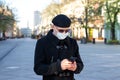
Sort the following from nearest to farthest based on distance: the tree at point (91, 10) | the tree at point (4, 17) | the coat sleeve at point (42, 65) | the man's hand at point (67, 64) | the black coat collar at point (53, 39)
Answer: the man's hand at point (67, 64) < the coat sleeve at point (42, 65) < the black coat collar at point (53, 39) < the tree at point (91, 10) < the tree at point (4, 17)

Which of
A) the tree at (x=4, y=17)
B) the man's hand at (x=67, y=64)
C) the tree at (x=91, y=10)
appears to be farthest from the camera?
the tree at (x=4, y=17)

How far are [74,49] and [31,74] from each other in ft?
40.7


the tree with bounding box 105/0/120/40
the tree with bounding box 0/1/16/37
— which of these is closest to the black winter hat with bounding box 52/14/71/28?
the tree with bounding box 105/0/120/40

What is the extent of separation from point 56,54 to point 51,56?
7 cm

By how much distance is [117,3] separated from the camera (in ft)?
198

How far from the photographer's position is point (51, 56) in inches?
198

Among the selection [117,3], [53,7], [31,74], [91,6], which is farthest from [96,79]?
[53,7]

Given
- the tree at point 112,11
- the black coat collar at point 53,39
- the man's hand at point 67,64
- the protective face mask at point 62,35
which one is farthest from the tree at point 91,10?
the man's hand at point 67,64

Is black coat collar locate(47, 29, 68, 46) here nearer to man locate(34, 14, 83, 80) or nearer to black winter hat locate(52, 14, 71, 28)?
man locate(34, 14, 83, 80)

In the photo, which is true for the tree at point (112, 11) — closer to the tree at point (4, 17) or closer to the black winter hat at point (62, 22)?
the tree at point (4, 17)

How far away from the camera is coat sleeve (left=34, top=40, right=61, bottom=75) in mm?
4863

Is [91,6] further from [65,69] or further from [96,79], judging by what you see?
[65,69]

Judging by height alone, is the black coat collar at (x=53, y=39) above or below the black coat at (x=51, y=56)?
above

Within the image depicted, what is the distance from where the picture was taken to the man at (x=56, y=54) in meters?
4.89
